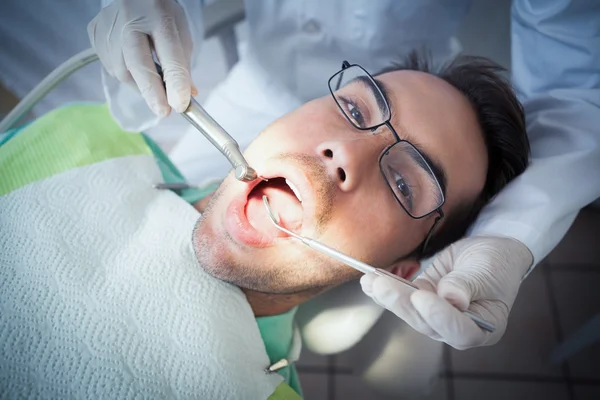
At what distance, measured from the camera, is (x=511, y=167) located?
3.49 ft

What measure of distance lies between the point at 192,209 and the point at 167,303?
0.25 m

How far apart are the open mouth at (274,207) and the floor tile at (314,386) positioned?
94cm

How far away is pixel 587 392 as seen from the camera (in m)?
1.51

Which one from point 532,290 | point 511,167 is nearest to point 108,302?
point 511,167

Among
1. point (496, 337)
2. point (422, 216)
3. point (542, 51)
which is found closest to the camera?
point (496, 337)

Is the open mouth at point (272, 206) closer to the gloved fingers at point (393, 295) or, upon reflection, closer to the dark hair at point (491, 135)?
the gloved fingers at point (393, 295)

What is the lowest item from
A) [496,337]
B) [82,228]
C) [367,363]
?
[367,363]

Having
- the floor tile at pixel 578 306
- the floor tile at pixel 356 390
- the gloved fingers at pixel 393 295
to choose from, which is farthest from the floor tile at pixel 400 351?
the floor tile at pixel 578 306

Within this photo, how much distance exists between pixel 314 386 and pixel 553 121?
1.21 meters

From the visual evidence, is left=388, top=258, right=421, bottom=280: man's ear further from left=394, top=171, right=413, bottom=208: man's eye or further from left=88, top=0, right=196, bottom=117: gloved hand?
left=88, top=0, right=196, bottom=117: gloved hand

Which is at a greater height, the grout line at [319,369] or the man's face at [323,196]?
the man's face at [323,196]

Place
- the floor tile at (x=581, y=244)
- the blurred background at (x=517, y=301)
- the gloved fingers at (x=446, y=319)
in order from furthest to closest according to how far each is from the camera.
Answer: the floor tile at (x=581, y=244) → the blurred background at (x=517, y=301) → the gloved fingers at (x=446, y=319)

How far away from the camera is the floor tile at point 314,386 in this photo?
1.55 meters

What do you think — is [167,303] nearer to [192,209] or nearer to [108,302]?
[108,302]
